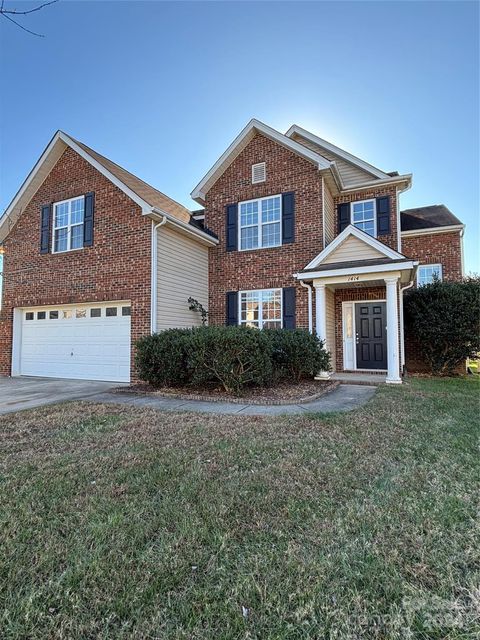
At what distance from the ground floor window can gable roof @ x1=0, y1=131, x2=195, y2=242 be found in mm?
3312

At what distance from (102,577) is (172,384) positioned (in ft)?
22.0

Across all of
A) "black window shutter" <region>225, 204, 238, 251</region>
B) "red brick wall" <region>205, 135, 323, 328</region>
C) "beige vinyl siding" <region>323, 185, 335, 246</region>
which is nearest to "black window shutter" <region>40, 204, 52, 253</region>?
"red brick wall" <region>205, 135, 323, 328</region>

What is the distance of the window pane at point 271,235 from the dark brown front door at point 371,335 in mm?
3503

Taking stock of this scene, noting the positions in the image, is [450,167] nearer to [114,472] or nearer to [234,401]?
[234,401]

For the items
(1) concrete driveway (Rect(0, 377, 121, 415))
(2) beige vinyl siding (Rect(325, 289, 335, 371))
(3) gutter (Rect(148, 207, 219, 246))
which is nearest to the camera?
(1) concrete driveway (Rect(0, 377, 121, 415))

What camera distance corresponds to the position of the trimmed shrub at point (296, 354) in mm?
8773

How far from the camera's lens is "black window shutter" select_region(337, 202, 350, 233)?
11859 millimetres

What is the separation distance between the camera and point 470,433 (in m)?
4.69

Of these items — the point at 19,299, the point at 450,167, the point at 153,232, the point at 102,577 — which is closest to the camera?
the point at 102,577

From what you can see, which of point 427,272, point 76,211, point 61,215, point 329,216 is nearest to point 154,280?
point 76,211

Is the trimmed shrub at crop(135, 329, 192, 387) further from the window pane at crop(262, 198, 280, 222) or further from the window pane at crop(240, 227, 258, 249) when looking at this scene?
the window pane at crop(262, 198, 280, 222)

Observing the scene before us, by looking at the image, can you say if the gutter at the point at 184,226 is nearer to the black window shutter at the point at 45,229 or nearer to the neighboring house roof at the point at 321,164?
the neighboring house roof at the point at 321,164

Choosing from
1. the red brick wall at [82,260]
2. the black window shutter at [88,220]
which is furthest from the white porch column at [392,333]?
the black window shutter at [88,220]

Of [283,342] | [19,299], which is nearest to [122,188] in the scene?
[19,299]
